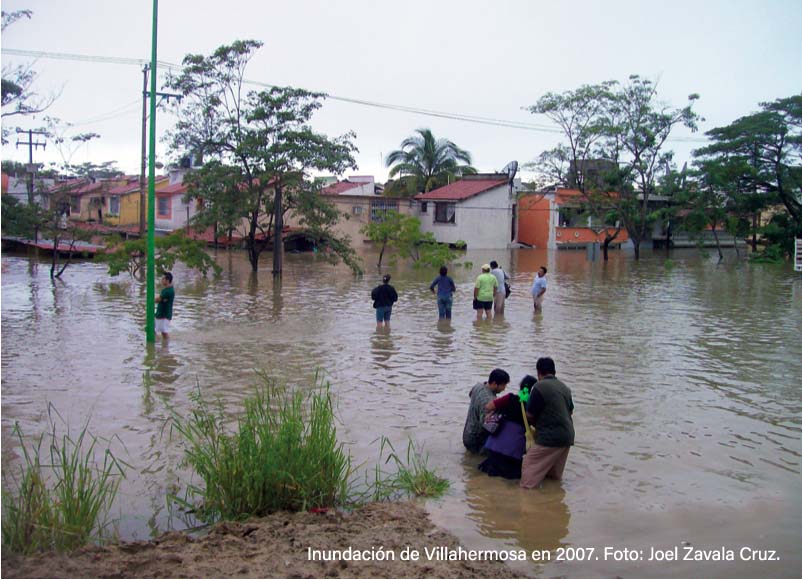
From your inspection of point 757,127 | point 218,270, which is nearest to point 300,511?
point 218,270

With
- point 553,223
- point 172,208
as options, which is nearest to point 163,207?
point 172,208

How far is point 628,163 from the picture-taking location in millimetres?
48312

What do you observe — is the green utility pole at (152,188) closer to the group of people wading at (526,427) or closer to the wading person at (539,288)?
the group of people wading at (526,427)

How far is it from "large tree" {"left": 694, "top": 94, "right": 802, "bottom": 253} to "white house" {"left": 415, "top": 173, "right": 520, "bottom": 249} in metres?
13.5

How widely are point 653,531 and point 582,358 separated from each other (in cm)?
828

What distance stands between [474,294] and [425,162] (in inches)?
1553

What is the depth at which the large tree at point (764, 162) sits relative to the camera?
4409 cm

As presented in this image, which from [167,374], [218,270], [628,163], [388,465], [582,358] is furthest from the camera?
[628,163]

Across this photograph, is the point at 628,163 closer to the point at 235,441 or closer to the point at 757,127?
the point at 757,127

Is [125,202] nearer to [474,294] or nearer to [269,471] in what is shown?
[474,294]

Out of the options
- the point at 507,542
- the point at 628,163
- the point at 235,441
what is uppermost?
the point at 628,163

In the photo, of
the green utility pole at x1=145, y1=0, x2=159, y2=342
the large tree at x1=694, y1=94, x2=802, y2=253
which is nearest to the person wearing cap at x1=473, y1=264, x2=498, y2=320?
the green utility pole at x1=145, y1=0, x2=159, y2=342

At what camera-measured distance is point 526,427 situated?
8.04 metres

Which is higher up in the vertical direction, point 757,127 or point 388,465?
point 757,127
